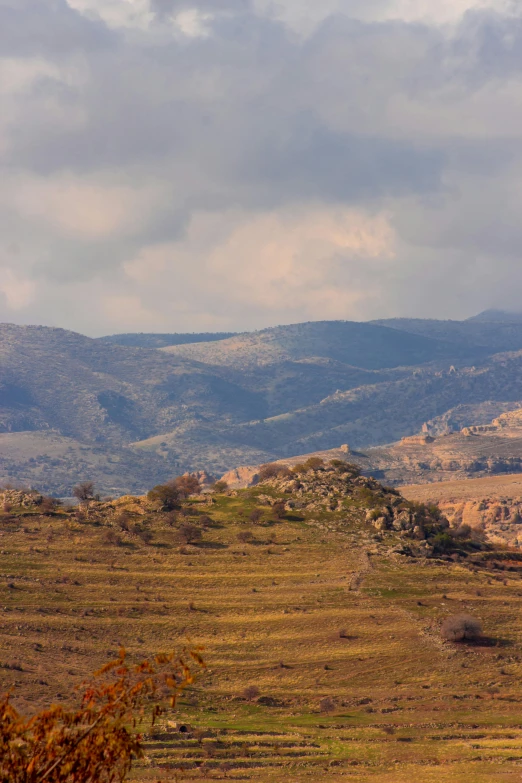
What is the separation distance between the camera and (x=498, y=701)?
4738cm

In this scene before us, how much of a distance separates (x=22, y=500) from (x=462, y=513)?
7665 centimetres

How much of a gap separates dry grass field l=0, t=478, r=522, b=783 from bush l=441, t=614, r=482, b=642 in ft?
2.17

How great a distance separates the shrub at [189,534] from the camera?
68188mm

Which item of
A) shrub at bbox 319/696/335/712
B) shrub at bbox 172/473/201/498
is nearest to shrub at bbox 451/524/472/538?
shrub at bbox 172/473/201/498

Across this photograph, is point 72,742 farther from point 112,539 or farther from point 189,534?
point 189,534

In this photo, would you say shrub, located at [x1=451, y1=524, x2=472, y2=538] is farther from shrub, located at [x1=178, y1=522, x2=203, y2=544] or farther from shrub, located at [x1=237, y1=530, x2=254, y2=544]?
shrub, located at [x1=178, y1=522, x2=203, y2=544]

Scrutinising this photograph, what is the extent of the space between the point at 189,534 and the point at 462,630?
78.2 feet

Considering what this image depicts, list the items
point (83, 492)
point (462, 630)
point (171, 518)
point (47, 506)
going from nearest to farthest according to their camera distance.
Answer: point (462, 630), point (171, 518), point (47, 506), point (83, 492)

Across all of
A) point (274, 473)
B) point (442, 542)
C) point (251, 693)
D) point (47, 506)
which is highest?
point (274, 473)

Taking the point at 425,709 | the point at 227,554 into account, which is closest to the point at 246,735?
the point at 425,709

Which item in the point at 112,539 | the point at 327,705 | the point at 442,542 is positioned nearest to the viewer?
the point at 327,705

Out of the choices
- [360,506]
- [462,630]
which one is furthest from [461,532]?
[462,630]

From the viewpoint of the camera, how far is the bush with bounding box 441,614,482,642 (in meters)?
53.8

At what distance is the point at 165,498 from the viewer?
256ft
